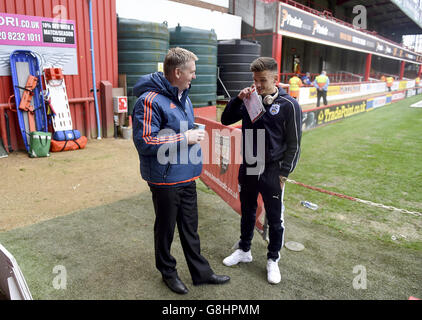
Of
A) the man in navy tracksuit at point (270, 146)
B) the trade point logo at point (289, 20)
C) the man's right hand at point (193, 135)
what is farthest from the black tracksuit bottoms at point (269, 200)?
the trade point logo at point (289, 20)

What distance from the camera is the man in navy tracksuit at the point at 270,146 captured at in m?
2.84

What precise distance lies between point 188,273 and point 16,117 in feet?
20.1

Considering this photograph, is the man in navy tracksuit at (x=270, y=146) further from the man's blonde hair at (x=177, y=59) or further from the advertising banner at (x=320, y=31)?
the advertising banner at (x=320, y=31)

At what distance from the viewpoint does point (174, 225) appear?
271 cm

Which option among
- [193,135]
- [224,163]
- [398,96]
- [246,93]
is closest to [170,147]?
[193,135]

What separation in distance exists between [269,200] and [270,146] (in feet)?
1.58

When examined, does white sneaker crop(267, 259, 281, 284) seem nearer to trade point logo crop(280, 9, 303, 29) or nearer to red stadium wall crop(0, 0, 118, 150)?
red stadium wall crop(0, 0, 118, 150)

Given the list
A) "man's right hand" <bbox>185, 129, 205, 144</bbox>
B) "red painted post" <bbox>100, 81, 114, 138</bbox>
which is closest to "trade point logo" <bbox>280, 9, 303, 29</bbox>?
"red painted post" <bbox>100, 81, 114, 138</bbox>

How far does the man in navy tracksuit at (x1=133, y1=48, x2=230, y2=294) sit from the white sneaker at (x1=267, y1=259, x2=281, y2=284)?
0.74 metres

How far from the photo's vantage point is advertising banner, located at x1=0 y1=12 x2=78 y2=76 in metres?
6.80

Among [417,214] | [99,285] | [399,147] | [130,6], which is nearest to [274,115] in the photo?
[99,285]

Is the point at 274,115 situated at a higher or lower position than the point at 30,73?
lower
